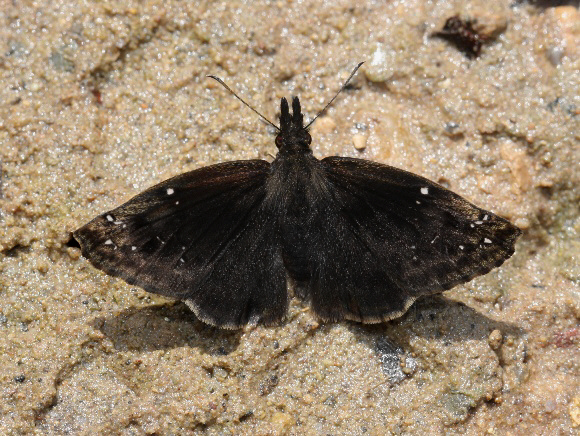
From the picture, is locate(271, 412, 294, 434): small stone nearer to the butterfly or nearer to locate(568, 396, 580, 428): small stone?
the butterfly

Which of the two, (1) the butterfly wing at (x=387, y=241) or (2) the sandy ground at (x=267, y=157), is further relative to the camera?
(2) the sandy ground at (x=267, y=157)

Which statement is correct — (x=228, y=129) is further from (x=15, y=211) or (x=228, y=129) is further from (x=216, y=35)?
(x=15, y=211)

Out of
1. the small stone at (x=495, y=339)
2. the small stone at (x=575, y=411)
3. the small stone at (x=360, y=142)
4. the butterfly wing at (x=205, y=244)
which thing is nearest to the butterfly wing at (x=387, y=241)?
the butterfly wing at (x=205, y=244)

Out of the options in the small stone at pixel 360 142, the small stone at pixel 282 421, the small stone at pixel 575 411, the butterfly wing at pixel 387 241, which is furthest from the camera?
the small stone at pixel 360 142

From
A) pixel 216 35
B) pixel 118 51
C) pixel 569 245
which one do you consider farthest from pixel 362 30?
pixel 569 245

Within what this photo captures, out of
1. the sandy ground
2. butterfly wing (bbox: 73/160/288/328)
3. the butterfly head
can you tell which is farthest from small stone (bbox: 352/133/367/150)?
butterfly wing (bbox: 73/160/288/328)

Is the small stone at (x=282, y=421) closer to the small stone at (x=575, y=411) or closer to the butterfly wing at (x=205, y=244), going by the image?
the butterfly wing at (x=205, y=244)

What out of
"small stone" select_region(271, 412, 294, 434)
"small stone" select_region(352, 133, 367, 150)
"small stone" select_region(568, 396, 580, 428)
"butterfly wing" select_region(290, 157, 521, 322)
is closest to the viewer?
"butterfly wing" select_region(290, 157, 521, 322)
